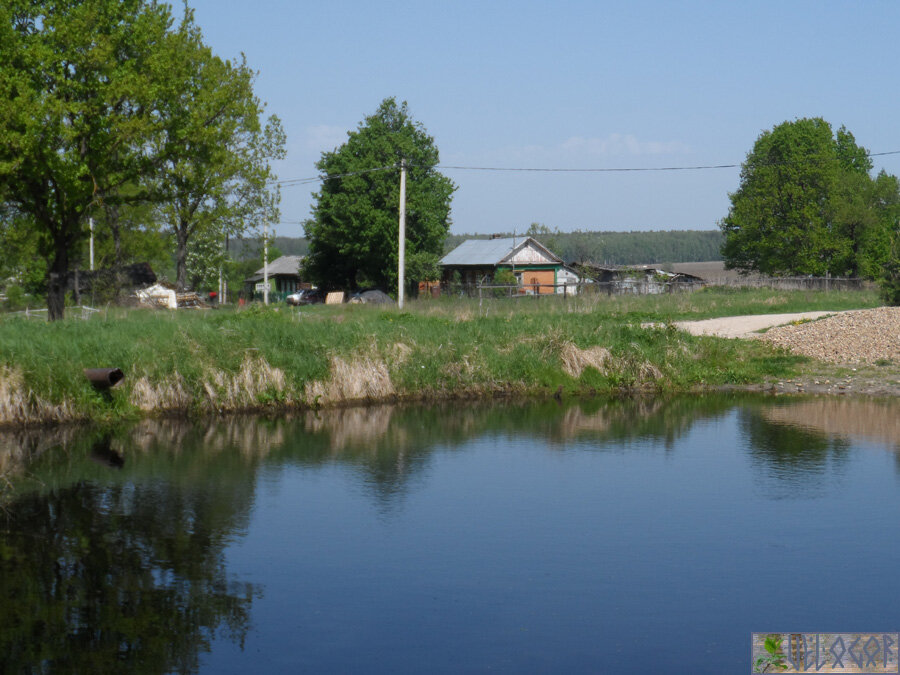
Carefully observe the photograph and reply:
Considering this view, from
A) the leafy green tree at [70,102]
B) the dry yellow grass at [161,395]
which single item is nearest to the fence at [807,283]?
the leafy green tree at [70,102]

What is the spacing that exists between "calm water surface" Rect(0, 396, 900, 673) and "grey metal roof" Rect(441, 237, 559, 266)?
2591 inches

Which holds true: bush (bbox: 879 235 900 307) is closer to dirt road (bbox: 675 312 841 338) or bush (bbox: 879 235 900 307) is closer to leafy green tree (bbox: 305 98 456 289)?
dirt road (bbox: 675 312 841 338)

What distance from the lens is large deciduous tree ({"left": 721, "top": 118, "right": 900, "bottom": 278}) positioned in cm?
6938

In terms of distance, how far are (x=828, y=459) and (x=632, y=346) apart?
8639mm

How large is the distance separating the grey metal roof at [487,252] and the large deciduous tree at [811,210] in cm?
1901

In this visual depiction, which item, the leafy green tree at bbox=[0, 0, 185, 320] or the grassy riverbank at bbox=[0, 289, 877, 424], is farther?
the leafy green tree at bbox=[0, 0, 185, 320]

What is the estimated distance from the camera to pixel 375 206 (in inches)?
2432

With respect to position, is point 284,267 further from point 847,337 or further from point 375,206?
point 847,337

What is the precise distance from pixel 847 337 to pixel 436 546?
20.8m

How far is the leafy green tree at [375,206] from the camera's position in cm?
6125

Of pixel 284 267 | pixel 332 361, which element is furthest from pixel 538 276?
pixel 332 361

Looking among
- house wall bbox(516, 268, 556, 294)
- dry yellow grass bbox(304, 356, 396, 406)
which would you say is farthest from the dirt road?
house wall bbox(516, 268, 556, 294)

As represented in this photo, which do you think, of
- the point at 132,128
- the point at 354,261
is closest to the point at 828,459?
the point at 132,128

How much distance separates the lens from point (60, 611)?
348 inches
